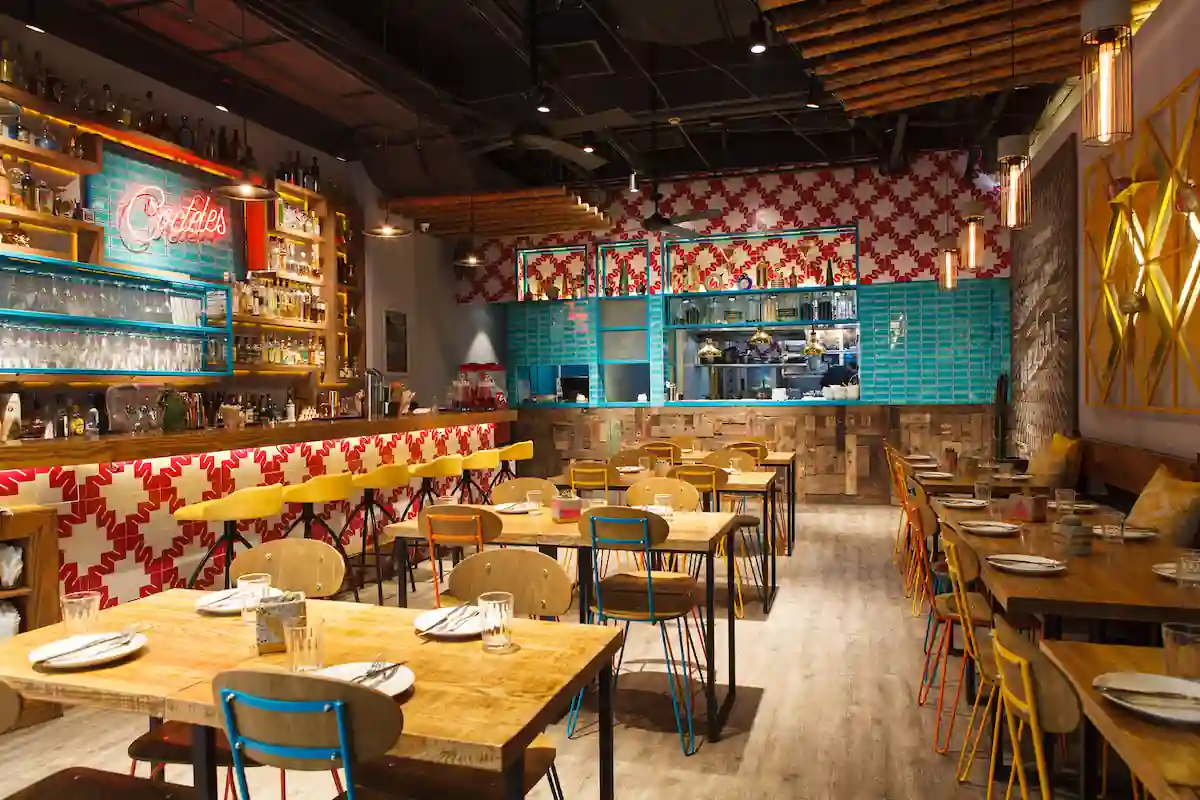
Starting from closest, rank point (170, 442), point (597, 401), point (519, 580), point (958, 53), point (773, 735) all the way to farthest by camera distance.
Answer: point (519, 580) < point (773, 735) < point (170, 442) < point (958, 53) < point (597, 401)

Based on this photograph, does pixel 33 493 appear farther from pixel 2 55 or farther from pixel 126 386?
pixel 2 55

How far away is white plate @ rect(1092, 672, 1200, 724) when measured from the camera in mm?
1629

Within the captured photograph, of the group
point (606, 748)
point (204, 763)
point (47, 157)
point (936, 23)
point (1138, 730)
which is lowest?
point (606, 748)

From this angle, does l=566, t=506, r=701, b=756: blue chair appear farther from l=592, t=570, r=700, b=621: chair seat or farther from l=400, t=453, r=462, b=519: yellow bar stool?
l=400, t=453, r=462, b=519: yellow bar stool

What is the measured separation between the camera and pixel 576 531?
3.97m

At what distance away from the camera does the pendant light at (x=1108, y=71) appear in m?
3.11

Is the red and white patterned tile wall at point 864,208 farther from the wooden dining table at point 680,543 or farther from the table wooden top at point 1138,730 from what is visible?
the table wooden top at point 1138,730

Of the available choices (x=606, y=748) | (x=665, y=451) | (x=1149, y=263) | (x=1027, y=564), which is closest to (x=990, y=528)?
(x=1027, y=564)

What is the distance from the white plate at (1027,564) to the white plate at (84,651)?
2.77 metres

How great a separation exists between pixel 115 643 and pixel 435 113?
7.15 meters

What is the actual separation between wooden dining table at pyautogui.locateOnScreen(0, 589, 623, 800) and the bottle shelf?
4689 mm

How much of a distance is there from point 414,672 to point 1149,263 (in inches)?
207

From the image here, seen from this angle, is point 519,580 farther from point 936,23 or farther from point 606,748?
point 936,23

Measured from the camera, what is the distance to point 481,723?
5.41 ft
